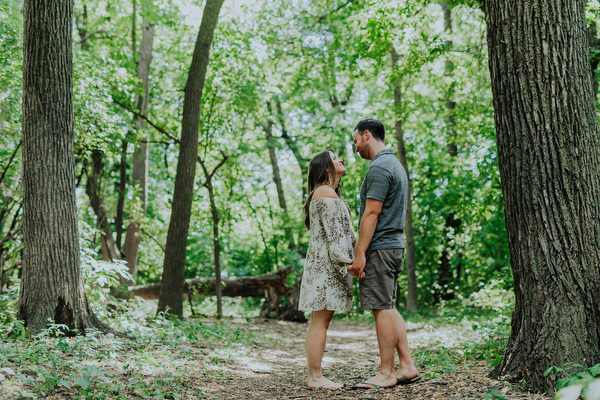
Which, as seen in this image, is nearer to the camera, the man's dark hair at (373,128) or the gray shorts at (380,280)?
the gray shorts at (380,280)

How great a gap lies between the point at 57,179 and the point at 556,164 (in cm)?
455

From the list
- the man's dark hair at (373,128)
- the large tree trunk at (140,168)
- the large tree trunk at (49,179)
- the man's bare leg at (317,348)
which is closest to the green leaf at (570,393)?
the man's bare leg at (317,348)

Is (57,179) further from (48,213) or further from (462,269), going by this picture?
(462,269)

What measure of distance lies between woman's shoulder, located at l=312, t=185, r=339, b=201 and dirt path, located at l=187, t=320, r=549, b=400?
1612 mm

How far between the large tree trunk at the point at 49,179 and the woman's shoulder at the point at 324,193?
2.66 m

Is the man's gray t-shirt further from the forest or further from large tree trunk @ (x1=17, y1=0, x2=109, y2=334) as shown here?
large tree trunk @ (x1=17, y1=0, x2=109, y2=334)

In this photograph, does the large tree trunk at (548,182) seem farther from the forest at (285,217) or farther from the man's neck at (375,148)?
the man's neck at (375,148)

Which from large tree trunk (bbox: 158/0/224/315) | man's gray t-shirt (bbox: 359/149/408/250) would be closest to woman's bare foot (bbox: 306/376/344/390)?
man's gray t-shirt (bbox: 359/149/408/250)

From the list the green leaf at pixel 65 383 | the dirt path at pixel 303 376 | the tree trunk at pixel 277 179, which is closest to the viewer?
the green leaf at pixel 65 383

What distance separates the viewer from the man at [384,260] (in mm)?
3658

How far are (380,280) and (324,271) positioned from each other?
1.60ft

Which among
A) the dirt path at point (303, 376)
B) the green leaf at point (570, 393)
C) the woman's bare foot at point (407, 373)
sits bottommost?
the dirt path at point (303, 376)

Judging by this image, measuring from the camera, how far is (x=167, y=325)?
19.7ft

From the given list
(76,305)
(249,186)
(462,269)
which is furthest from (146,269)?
(76,305)
